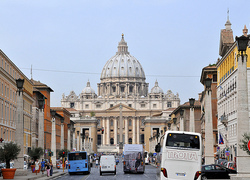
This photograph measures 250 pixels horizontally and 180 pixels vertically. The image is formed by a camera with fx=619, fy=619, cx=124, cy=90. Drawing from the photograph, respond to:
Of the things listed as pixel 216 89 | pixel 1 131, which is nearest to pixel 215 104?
pixel 216 89

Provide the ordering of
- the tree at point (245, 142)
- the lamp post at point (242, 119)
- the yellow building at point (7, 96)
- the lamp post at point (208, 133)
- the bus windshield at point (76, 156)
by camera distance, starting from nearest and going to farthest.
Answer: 1. the tree at point (245, 142)
2. the lamp post at point (242, 119)
3. the lamp post at point (208, 133)
4. the bus windshield at point (76, 156)
5. the yellow building at point (7, 96)

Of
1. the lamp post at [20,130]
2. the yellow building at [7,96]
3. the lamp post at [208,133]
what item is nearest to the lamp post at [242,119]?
the lamp post at [208,133]

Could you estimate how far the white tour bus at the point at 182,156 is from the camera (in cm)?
3011

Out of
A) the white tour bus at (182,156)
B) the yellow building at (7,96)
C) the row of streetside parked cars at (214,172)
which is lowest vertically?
the row of streetside parked cars at (214,172)

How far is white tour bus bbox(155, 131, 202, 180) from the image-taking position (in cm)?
3011

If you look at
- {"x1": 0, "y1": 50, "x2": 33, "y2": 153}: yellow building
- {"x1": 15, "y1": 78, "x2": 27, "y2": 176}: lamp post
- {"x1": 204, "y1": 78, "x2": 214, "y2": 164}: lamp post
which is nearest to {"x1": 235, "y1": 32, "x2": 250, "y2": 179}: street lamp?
{"x1": 204, "y1": 78, "x2": 214, "y2": 164}: lamp post

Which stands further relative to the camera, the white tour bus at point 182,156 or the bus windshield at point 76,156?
the bus windshield at point 76,156

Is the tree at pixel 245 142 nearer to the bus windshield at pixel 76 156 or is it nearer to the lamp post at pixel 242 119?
the lamp post at pixel 242 119

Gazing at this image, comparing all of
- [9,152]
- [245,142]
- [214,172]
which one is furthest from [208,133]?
[245,142]

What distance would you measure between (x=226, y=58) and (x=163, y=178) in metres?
40.2

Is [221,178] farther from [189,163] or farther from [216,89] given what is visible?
[216,89]

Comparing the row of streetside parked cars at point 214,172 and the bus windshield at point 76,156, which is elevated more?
the bus windshield at point 76,156

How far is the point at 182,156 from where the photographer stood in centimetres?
3019

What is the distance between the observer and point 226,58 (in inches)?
2714
